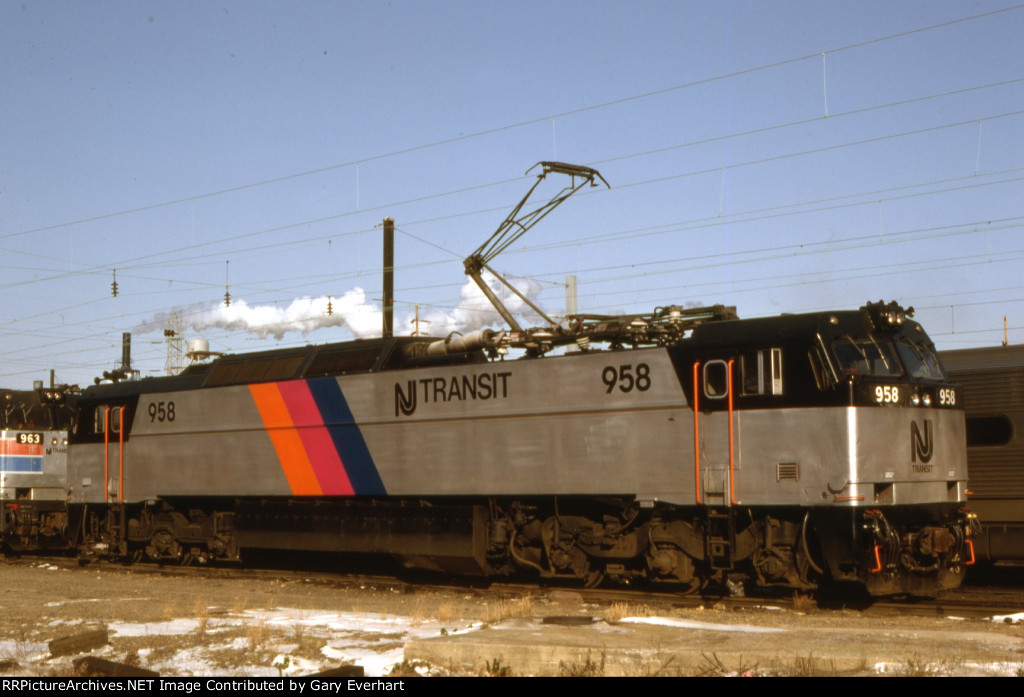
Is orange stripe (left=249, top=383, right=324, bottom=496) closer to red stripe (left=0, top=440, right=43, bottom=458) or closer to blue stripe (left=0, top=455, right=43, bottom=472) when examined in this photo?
red stripe (left=0, top=440, right=43, bottom=458)

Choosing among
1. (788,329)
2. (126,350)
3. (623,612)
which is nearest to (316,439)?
(623,612)

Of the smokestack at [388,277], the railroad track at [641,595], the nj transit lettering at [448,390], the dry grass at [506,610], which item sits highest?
the smokestack at [388,277]

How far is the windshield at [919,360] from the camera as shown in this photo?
13903mm

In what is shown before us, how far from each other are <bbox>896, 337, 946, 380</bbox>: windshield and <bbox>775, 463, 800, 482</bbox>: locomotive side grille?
204cm

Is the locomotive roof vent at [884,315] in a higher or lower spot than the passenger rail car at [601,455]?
higher

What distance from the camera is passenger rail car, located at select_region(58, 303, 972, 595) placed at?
1317 cm

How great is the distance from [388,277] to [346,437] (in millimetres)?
11947

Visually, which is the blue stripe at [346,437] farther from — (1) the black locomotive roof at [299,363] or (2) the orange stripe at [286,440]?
(2) the orange stripe at [286,440]

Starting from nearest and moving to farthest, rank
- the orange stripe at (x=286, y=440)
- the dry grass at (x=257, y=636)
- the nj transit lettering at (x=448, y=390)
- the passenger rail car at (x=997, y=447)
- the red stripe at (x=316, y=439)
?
1. the dry grass at (x=257, y=636)
2. the passenger rail car at (x=997, y=447)
3. the nj transit lettering at (x=448, y=390)
4. the red stripe at (x=316, y=439)
5. the orange stripe at (x=286, y=440)

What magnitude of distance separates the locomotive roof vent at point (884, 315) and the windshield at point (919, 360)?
0.96 ft

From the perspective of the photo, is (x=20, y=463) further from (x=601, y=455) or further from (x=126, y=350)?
(x=126, y=350)

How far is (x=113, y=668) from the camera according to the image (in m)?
8.98

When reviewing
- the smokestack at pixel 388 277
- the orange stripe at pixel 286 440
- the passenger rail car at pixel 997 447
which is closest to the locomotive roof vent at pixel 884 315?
the passenger rail car at pixel 997 447

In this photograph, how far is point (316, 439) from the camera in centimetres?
1827
